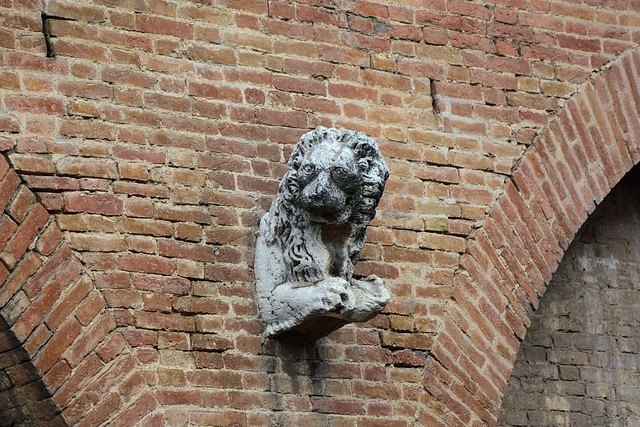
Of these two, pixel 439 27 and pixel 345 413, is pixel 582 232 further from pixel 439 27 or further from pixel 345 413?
pixel 345 413

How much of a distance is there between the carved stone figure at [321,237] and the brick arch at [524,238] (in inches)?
29.7

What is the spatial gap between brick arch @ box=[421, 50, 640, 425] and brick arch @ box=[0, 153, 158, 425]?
155 cm

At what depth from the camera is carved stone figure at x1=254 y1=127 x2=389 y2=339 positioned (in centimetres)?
434

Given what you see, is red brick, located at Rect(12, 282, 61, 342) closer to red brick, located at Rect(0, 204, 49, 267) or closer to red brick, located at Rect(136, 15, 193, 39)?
red brick, located at Rect(0, 204, 49, 267)

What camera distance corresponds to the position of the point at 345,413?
15.6ft

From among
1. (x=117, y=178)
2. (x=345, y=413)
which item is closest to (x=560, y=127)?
(x=345, y=413)

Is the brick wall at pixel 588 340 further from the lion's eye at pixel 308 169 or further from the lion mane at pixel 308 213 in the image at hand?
the lion's eye at pixel 308 169

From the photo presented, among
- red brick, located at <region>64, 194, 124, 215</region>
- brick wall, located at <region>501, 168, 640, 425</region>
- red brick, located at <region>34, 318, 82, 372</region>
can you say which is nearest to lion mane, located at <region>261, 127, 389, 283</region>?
red brick, located at <region>64, 194, 124, 215</region>

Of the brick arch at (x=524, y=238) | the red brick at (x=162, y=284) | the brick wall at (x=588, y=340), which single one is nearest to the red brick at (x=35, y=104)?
the red brick at (x=162, y=284)

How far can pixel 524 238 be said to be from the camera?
17.6 ft

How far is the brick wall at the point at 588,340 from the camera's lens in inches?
223

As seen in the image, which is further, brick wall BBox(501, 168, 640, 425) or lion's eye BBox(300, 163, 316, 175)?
brick wall BBox(501, 168, 640, 425)

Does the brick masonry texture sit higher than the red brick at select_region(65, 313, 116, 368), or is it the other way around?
the brick masonry texture

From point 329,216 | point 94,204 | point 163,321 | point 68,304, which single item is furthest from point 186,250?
point 329,216
